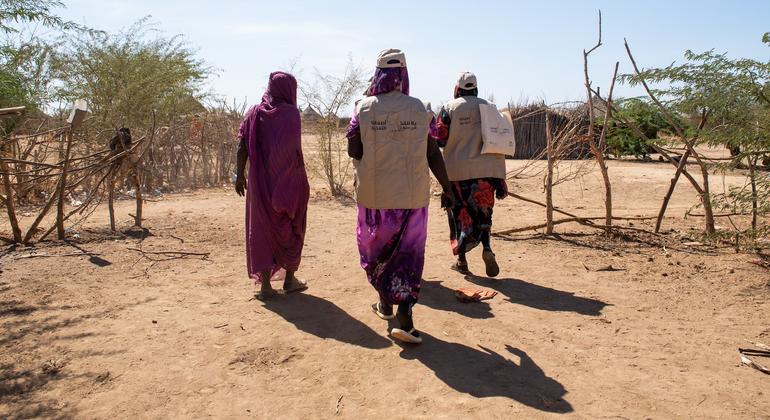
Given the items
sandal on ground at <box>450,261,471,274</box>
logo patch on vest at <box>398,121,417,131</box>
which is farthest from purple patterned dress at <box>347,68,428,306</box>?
sandal on ground at <box>450,261,471,274</box>

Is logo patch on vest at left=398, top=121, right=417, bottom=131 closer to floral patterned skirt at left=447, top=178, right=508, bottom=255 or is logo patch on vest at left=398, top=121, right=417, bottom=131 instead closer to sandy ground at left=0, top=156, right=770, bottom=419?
sandy ground at left=0, top=156, right=770, bottom=419

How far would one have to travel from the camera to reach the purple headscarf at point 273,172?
4469mm

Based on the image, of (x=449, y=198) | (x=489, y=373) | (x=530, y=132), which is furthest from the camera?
(x=530, y=132)

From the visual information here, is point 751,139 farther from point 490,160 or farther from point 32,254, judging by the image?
point 32,254

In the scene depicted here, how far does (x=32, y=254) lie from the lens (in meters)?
5.93

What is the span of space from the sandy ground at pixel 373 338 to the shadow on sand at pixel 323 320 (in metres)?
0.02

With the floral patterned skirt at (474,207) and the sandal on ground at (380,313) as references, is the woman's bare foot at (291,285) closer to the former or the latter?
the sandal on ground at (380,313)

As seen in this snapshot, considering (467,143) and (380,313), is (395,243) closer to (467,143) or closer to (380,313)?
(380,313)

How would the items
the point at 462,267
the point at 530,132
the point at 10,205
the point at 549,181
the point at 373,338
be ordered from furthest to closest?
the point at 530,132, the point at 549,181, the point at 10,205, the point at 462,267, the point at 373,338

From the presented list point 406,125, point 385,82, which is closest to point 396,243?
point 406,125

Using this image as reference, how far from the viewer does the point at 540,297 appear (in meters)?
4.92

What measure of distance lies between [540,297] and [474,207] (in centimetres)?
90

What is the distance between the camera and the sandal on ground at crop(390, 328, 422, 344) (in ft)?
12.2

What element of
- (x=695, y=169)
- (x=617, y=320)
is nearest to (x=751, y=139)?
(x=617, y=320)
